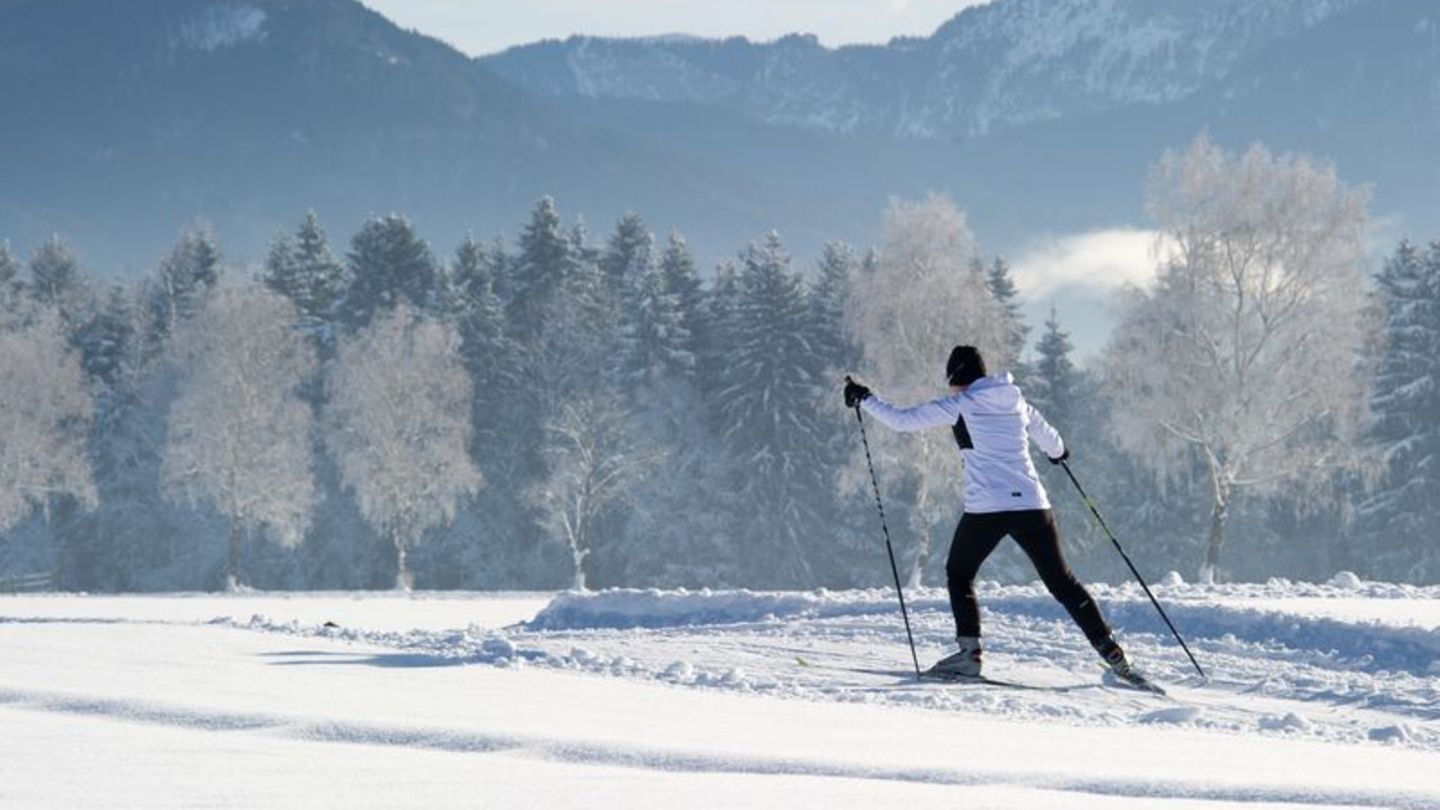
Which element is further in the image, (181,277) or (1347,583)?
(181,277)

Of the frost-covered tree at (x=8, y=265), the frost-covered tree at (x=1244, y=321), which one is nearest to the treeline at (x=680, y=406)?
the frost-covered tree at (x=1244, y=321)

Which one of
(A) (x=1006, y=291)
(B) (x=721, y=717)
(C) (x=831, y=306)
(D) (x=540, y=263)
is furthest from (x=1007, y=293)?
(B) (x=721, y=717)

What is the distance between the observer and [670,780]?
6.44m

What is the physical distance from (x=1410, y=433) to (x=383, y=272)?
120ft

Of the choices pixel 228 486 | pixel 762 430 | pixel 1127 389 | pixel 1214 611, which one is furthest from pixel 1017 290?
pixel 1214 611

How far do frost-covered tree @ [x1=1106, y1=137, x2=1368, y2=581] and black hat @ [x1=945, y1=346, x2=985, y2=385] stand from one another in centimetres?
2786

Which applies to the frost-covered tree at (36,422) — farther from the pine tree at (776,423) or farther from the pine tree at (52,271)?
the pine tree at (776,423)

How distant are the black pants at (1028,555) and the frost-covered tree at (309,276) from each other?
5273 centimetres

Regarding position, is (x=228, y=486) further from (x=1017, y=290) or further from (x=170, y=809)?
(x=170, y=809)

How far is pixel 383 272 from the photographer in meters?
62.1

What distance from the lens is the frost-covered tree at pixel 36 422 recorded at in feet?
167

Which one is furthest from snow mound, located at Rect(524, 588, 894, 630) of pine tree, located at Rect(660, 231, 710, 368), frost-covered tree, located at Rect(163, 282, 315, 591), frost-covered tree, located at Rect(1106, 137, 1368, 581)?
pine tree, located at Rect(660, 231, 710, 368)

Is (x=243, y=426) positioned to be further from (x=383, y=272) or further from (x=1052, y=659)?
(x=1052, y=659)

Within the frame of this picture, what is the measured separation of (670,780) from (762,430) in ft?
160
